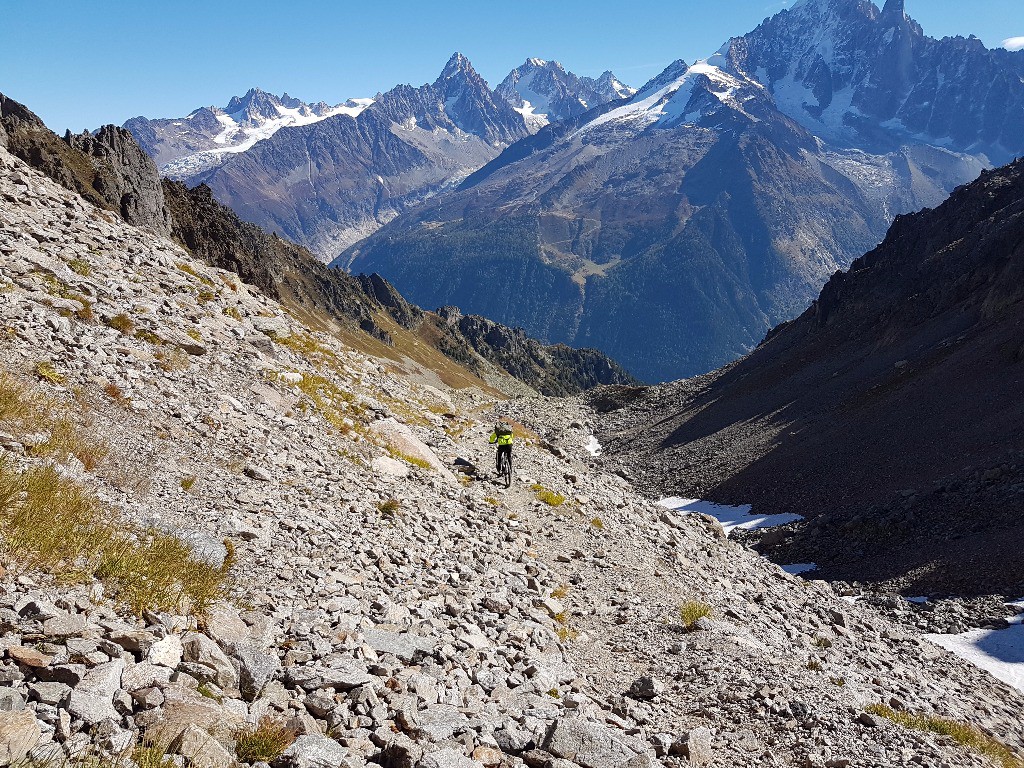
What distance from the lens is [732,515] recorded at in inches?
1939

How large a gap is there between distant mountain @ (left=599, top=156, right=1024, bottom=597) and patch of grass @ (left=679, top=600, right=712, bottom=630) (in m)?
18.0

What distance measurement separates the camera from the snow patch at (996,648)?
70.4ft

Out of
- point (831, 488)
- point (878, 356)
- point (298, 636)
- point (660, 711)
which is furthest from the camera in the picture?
point (878, 356)

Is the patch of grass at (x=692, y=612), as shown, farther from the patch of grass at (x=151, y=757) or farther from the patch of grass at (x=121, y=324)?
the patch of grass at (x=121, y=324)

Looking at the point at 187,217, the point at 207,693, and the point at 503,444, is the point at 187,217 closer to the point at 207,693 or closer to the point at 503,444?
the point at 503,444

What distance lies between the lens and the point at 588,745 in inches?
317

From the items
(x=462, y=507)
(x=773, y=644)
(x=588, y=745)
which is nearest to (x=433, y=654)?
(x=588, y=745)

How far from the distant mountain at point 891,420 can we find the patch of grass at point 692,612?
1803 cm

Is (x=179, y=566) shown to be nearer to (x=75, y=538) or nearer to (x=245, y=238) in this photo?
(x=75, y=538)

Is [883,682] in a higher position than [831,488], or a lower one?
lower

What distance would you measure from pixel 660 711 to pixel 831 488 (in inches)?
1670

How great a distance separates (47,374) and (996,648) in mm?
30209

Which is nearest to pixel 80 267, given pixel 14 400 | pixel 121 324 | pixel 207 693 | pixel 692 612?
pixel 121 324

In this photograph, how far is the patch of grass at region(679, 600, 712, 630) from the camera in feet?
47.2
